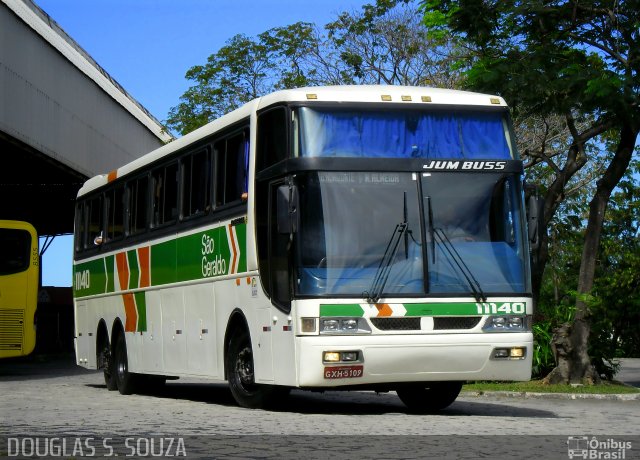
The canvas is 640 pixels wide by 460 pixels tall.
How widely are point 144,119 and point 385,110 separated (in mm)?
33330

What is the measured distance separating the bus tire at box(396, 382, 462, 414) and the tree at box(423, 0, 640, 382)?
568cm

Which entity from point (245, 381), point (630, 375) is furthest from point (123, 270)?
point (630, 375)

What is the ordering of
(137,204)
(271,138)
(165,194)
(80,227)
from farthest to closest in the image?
(80,227)
(137,204)
(165,194)
(271,138)

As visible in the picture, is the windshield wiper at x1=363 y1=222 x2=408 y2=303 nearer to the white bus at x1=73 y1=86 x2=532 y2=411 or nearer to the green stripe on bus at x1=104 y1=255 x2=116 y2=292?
the white bus at x1=73 y1=86 x2=532 y2=411

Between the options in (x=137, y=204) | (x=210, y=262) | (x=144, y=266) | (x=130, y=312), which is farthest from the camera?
(x=130, y=312)

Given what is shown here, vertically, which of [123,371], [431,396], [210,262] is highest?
[210,262]

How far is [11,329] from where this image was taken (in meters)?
26.5

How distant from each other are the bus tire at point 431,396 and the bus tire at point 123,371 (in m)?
5.83

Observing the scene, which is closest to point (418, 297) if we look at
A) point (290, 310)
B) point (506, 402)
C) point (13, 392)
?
point (290, 310)

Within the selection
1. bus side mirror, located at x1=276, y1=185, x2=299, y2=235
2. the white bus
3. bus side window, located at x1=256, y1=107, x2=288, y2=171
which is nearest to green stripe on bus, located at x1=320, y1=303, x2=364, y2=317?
the white bus

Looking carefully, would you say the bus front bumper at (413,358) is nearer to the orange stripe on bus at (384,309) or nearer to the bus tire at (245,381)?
the orange stripe on bus at (384,309)

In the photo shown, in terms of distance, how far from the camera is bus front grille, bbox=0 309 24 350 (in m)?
26.4

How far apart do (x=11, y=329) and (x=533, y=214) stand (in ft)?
49.8

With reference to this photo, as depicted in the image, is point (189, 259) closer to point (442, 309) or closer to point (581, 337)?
point (442, 309)
